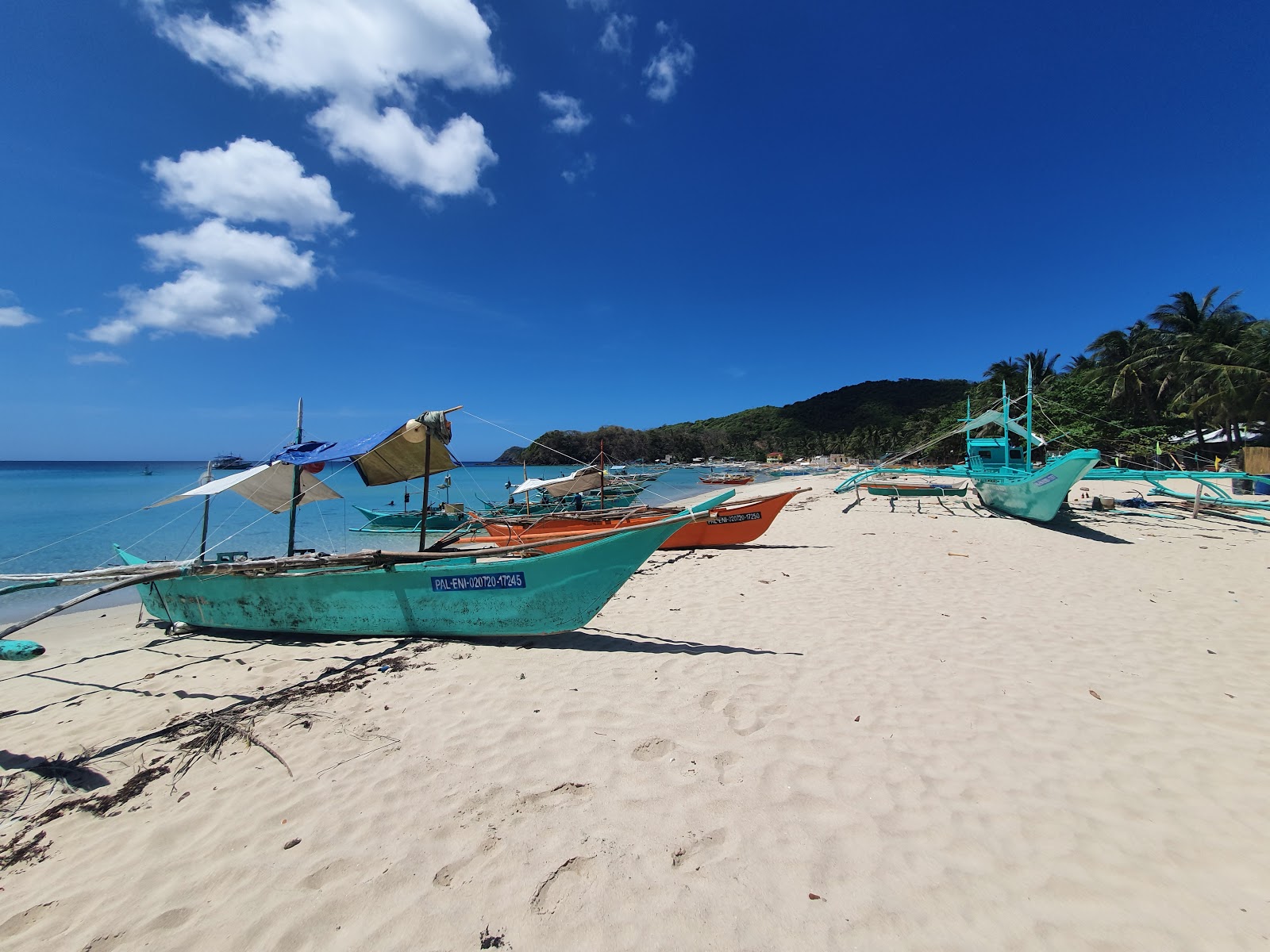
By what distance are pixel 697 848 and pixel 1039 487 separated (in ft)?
45.0

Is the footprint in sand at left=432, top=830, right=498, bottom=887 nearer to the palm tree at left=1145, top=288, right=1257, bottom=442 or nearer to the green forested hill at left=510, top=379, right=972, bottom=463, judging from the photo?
the palm tree at left=1145, top=288, right=1257, bottom=442

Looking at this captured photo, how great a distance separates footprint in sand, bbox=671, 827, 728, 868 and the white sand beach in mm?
18

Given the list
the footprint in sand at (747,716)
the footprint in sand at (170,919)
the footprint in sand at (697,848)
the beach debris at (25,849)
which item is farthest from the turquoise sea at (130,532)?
the footprint in sand at (697,848)

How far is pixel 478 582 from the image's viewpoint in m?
5.07

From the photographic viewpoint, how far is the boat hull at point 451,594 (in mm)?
4969

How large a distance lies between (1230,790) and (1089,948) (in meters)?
1.79

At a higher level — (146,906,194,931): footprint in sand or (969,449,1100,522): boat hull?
(969,449,1100,522): boat hull

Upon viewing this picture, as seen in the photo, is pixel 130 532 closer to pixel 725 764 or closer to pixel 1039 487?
pixel 725 764

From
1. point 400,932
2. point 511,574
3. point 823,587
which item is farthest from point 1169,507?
point 400,932

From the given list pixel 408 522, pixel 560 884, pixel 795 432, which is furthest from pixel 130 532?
pixel 795 432

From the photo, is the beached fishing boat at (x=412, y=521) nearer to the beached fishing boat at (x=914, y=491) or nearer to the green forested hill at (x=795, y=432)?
the beached fishing boat at (x=914, y=491)

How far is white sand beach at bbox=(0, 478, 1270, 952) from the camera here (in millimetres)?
2084

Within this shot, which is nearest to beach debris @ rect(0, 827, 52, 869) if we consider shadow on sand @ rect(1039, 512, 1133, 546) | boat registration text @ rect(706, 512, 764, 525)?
boat registration text @ rect(706, 512, 764, 525)

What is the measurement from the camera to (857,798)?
273 cm
